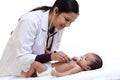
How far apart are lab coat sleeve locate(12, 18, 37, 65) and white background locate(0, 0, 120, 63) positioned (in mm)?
907

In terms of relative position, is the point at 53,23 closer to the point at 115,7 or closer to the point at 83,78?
the point at 83,78

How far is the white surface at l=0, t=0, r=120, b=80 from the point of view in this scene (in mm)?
2682

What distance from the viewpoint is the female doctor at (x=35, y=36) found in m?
1.80

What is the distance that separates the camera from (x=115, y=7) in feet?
9.04

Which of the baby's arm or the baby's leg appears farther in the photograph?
the baby's leg

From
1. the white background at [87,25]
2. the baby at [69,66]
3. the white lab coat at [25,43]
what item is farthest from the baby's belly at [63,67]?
the white background at [87,25]

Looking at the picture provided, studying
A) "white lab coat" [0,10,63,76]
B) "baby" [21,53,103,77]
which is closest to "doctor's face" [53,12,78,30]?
"white lab coat" [0,10,63,76]

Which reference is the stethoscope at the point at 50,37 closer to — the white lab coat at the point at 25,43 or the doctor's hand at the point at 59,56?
the white lab coat at the point at 25,43

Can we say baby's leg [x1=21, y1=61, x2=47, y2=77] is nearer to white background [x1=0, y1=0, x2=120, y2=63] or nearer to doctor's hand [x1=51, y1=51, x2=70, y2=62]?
doctor's hand [x1=51, y1=51, x2=70, y2=62]

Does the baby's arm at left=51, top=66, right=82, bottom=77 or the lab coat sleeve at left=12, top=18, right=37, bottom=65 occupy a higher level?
the lab coat sleeve at left=12, top=18, right=37, bottom=65

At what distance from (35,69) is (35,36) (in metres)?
0.20

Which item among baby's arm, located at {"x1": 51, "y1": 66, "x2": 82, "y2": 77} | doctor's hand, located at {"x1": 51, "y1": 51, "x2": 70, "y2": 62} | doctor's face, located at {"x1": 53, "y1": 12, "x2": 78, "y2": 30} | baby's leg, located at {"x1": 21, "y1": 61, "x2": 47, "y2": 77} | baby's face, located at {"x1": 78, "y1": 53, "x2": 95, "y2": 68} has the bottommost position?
baby's leg, located at {"x1": 21, "y1": 61, "x2": 47, "y2": 77}

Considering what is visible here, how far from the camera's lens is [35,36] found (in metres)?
1.86

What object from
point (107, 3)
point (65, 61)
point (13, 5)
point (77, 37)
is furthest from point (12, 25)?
point (65, 61)
